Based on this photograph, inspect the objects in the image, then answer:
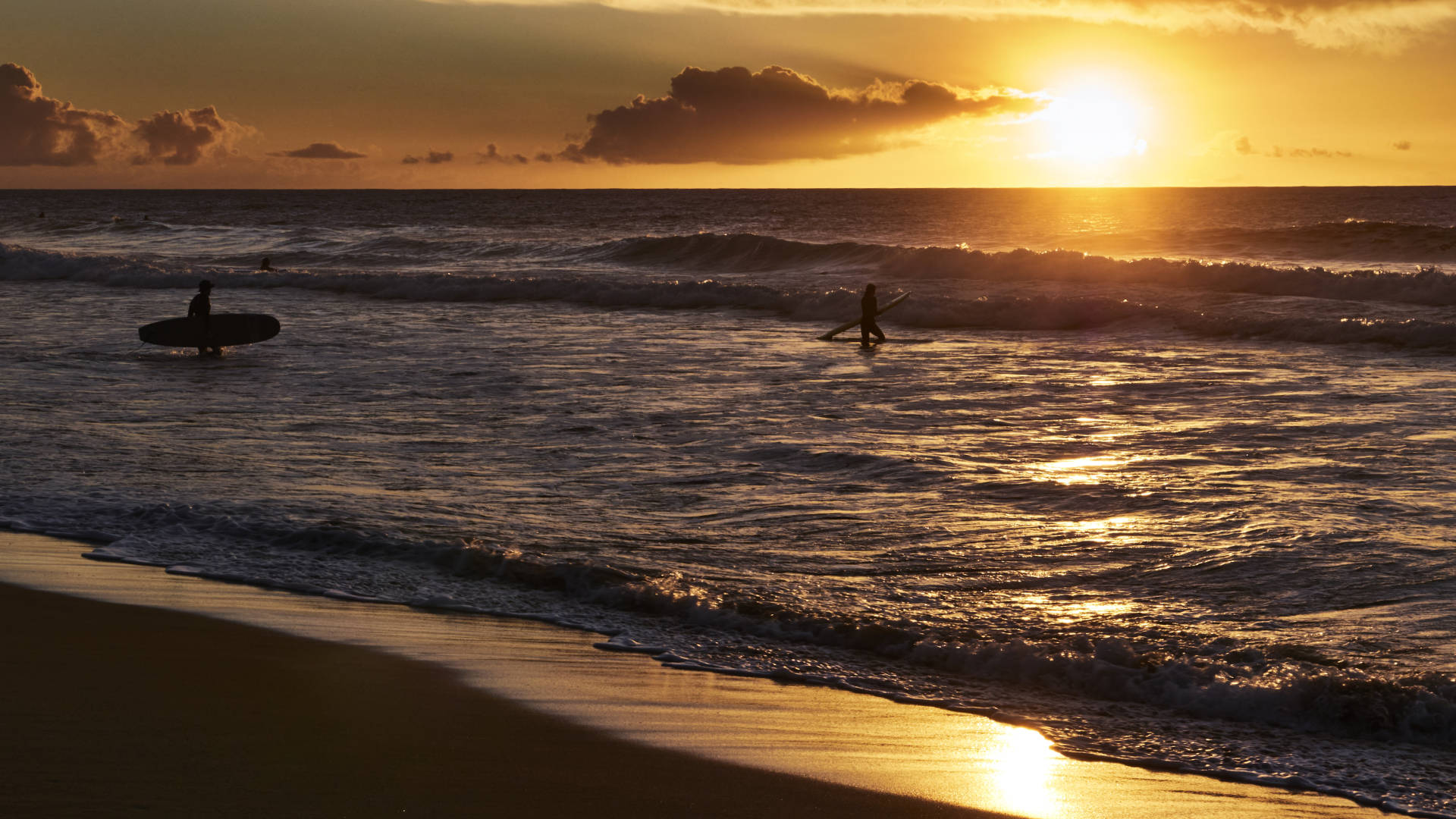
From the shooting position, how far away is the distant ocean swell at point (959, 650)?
6059 mm

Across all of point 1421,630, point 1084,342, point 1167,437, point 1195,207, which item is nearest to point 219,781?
point 1421,630

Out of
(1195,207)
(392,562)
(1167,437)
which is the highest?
(1195,207)

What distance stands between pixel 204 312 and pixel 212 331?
48 cm

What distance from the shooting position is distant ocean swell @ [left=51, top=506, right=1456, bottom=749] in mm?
6059

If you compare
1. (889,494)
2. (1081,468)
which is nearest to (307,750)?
(889,494)

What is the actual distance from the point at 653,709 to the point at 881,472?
608cm

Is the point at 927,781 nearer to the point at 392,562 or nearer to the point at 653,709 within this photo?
the point at 653,709

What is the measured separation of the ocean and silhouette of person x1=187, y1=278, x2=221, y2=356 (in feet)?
1.99

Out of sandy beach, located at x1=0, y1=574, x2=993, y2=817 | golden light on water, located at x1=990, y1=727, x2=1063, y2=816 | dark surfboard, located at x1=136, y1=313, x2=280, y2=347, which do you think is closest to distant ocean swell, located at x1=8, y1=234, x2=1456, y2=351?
dark surfboard, located at x1=136, y1=313, x2=280, y2=347

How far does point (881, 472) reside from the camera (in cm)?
1171

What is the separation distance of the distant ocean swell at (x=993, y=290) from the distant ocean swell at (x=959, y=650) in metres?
19.5

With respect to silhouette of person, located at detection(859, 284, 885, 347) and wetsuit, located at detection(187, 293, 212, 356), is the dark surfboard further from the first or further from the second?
silhouette of person, located at detection(859, 284, 885, 347)

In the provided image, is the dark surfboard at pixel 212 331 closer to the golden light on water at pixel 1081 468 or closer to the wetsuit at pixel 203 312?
the wetsuit at pixel 203 312

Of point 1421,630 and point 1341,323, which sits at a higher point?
point 1341,323
